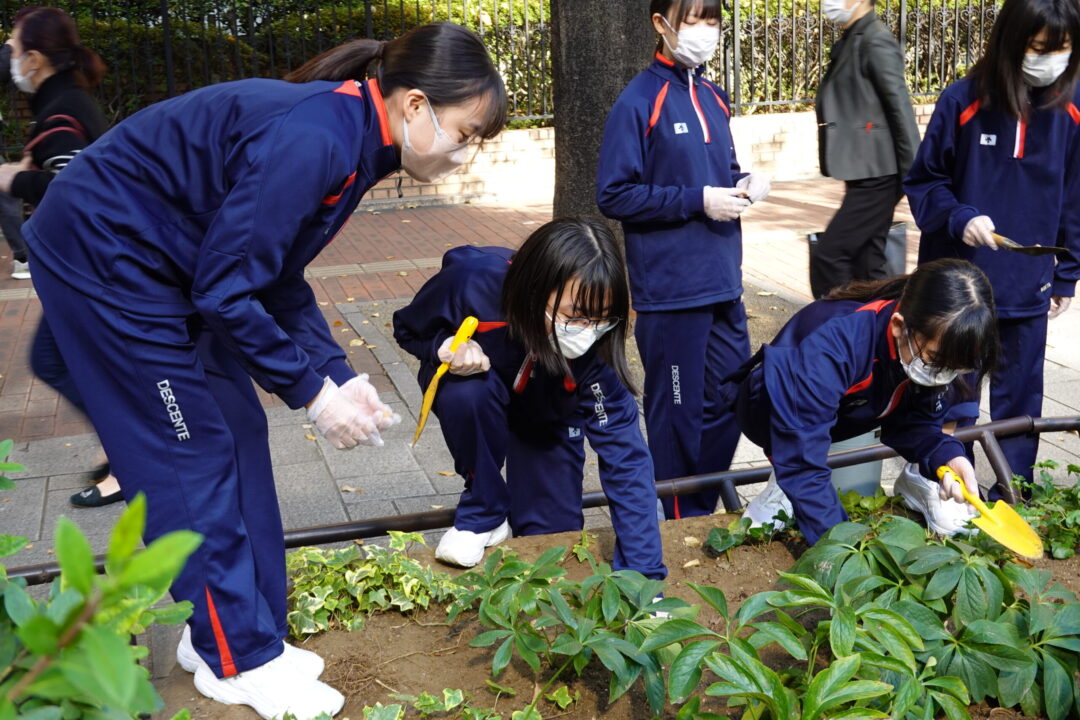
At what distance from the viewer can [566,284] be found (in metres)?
2.71

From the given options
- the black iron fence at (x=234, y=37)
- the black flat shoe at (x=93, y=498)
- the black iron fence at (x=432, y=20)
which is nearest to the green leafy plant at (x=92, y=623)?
the black flat shoe at (x=93, y=498)

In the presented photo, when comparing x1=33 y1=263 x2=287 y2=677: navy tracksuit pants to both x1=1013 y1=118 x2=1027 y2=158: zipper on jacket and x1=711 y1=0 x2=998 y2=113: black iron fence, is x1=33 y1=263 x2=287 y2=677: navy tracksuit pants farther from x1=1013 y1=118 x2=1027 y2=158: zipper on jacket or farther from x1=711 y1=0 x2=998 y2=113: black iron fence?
x1=711 y1=0 x2=998 y2=113: black iron fence

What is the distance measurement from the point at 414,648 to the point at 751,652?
89 centimetres

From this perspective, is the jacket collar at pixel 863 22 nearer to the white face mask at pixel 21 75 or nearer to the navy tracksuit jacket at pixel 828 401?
the navy tracksuit jacket at pixel 828 401

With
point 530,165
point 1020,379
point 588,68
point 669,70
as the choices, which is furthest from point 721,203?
point 530,165

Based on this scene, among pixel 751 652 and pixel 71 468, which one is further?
pixel 71 468

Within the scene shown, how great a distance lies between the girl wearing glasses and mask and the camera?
9.18 feet

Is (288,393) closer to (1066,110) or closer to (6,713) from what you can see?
(6,713)

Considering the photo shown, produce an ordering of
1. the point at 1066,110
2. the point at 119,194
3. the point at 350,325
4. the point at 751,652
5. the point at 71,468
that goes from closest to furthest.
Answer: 1. the point at 751,652
2. the point at 119,194
3. the point at 1066,110
4. the point at 71,468
5. the point at 350,325

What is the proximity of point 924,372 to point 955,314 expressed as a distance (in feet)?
0.70

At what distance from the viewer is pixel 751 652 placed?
1988 mm

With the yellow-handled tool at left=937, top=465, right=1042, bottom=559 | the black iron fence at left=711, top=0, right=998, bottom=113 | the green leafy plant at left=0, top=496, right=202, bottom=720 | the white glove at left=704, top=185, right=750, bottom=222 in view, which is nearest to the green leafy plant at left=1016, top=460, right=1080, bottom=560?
the yellow-handled tool at left=937, top=465, right=1042, bottom=559

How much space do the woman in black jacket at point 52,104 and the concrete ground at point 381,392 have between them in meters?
0.36

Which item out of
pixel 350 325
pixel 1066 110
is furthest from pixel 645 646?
pixel 350 325
